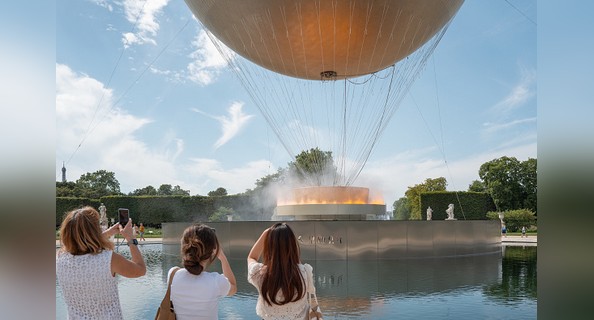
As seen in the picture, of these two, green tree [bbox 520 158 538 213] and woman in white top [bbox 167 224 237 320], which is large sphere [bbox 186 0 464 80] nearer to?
woman in white top [bbox 167 224 237 320]

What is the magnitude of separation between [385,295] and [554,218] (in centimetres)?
732

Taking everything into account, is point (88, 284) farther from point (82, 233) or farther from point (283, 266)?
point (283, 266)

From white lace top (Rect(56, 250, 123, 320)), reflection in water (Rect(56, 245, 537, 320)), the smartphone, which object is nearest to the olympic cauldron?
reflection in water (Rect(56, 245, 537, 320))

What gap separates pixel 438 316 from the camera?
681 centimetres

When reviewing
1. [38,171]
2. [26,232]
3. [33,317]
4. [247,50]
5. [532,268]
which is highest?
[247,50]

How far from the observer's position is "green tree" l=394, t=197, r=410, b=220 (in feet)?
191

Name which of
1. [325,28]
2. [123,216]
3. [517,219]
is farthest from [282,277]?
[517,219]

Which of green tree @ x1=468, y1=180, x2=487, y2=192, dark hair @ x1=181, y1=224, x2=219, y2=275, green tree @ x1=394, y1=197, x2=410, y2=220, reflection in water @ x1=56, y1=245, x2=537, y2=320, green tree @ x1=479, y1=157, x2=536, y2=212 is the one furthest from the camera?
green tree @ x1=468, y1=180, x2=487, y2=192

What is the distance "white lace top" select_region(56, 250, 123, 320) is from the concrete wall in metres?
12.1

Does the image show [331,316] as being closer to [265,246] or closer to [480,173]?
[265,246]

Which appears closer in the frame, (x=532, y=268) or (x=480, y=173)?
(x=532, y=268)

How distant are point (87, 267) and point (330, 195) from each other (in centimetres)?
1664

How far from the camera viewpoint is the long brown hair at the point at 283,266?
300 centimetres

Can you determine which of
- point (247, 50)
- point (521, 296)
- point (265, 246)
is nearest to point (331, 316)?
point (521, 296)
